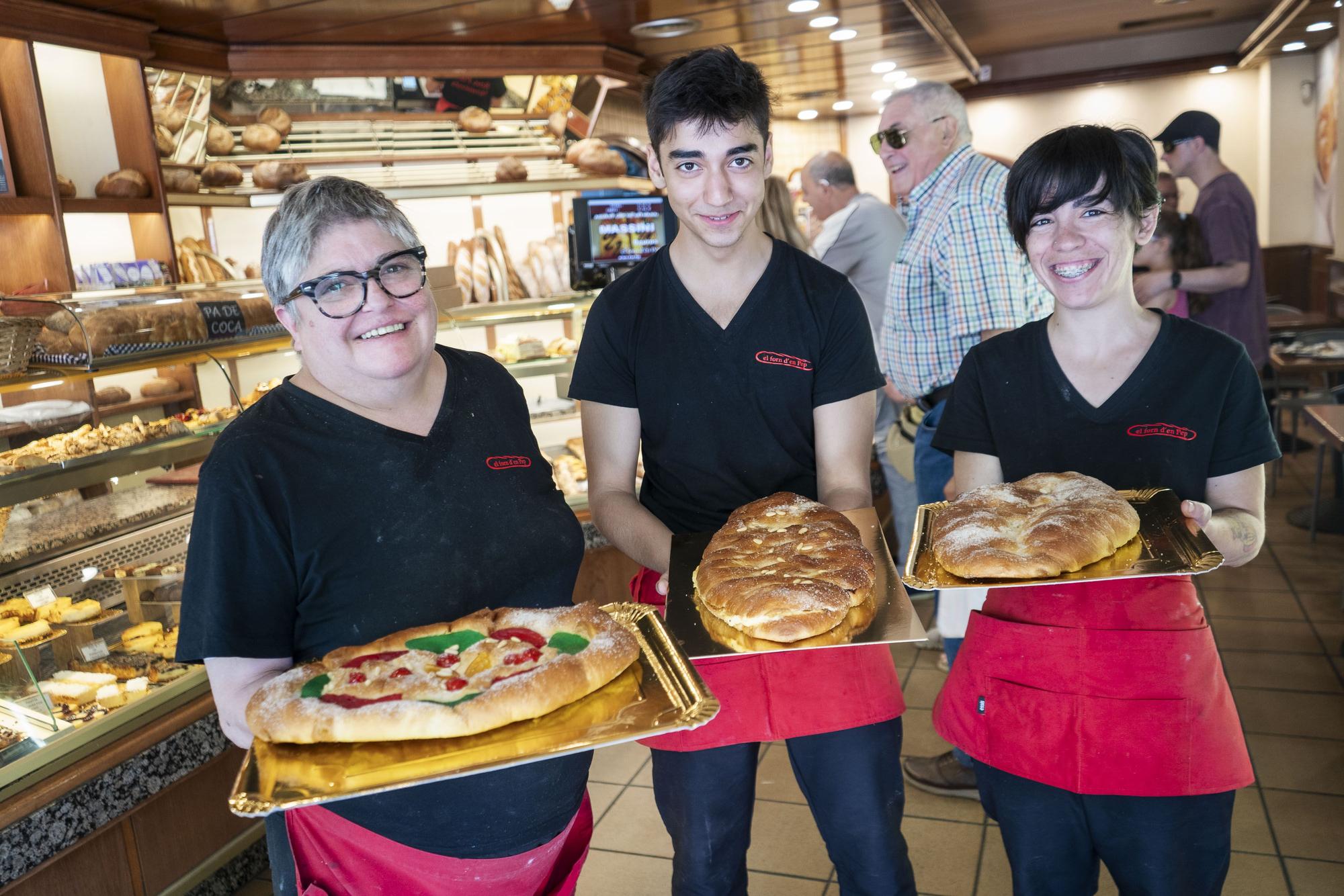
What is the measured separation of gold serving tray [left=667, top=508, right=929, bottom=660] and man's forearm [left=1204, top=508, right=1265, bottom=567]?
0.52m

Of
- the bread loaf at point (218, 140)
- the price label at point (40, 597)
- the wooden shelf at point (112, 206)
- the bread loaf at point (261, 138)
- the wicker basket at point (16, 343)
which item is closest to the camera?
the wicker basket at point (16, 343)

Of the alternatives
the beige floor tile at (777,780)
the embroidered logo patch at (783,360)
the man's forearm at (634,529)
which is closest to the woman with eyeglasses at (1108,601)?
the embroidered logo patch at (783,360)

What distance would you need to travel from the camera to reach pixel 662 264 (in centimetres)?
207

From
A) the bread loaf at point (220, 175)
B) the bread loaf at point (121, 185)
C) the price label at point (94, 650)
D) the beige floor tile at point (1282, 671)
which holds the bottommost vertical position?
the beige floor tile at point (1282, 671)

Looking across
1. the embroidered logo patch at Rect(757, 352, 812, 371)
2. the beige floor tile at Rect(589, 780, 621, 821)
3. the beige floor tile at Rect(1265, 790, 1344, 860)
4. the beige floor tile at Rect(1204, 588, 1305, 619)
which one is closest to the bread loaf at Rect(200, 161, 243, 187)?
the beige floor tile at Rect(589, 780, 621, 821)

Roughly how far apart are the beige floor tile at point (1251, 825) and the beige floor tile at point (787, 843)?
1169 mm

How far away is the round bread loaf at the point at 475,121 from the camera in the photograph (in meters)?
4.93

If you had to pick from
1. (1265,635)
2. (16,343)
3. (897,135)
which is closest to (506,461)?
(16,343)

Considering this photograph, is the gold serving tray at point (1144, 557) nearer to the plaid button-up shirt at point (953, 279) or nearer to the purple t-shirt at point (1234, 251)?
the plaid button-up shirt at point (953, 279)

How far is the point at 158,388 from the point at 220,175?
1213 mm

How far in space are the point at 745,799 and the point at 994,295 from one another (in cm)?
179

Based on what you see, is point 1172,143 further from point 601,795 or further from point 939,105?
point 601,795

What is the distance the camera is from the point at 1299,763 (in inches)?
130

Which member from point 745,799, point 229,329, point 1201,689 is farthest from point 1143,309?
point 229,329
